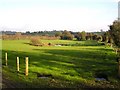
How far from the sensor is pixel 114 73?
27906 millimetres

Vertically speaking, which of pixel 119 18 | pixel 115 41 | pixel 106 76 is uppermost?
pixel 119 18

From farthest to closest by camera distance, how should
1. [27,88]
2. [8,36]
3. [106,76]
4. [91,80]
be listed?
[8,36] → [106,76] → [91,80] → [27,88]

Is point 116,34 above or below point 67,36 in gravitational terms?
above

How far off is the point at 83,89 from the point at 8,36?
11052 cm

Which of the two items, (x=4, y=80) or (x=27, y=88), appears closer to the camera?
(x=27, y=88)

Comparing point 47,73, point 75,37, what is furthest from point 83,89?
point 75,37

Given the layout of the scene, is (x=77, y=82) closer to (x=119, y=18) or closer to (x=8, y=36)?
(x=119, y=18)

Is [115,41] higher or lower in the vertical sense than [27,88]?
higher

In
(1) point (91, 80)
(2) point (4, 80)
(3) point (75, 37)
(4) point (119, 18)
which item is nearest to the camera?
(2) point (4, 80)

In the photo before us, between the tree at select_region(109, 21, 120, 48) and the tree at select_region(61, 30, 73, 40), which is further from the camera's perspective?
the tree at select_region(61, 30, 73, 40)

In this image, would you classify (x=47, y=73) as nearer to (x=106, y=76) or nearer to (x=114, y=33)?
(x=106, y=76)

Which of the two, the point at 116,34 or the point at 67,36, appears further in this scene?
the point at 67,36

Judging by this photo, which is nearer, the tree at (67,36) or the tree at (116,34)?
the tree at (116,34)

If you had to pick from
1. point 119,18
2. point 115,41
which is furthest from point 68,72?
point 119,18
